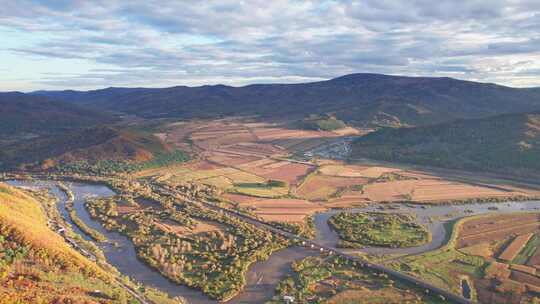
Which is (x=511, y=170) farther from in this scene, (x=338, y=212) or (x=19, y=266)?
(x=19, y=266)

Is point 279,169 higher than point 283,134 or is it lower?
lower

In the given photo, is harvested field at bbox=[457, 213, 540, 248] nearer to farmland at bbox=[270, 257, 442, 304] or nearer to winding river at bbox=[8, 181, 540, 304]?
winding river at bbox=[8, 181, 540, 304]

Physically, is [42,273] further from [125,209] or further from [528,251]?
[528,251]

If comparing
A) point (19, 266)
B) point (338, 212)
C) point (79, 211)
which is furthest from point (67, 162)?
point (19, 266)

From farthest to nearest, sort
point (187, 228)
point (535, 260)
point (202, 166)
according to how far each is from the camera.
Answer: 1. point (202, 166)
2. point (187, 228)
3. point (535, 260)

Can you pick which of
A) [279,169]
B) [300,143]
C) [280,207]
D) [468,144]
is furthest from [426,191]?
[300,143]

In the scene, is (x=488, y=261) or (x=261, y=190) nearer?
(x=488, y=261)

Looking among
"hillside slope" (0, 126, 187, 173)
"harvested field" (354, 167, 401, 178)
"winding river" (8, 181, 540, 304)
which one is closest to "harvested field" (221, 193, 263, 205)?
"winding river" (8, 181, 540, 304)
